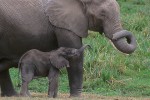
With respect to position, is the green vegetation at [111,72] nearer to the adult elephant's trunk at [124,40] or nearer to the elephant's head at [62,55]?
the adult elephant's trunk at [124,40]

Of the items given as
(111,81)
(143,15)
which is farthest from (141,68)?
(143,15)

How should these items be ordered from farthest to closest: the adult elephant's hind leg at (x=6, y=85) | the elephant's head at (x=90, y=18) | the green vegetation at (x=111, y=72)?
the green vegetation at (x=111, y=72)
the adult elephant's hind leg at (x=6, y=85)
the elephant's head at (x=90, y=18)

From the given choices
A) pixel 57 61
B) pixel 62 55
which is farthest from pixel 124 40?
pixel 57 61

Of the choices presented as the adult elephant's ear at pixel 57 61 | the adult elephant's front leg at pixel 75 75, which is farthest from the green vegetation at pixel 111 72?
the adult elephant's ear at pixel 57 61

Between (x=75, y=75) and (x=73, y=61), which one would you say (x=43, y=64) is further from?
(x=75, y=75)

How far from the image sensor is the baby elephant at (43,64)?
9359 millimetres

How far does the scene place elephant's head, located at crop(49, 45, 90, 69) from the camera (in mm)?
9375

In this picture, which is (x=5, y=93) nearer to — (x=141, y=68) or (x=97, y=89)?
(x=97, y=89)

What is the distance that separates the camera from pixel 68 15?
986 centimetres

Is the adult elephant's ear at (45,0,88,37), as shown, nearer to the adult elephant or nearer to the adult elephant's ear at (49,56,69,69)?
the adult elephant

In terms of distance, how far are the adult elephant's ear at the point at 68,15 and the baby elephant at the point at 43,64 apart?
0.43m

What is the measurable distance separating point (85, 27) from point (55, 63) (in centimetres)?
81

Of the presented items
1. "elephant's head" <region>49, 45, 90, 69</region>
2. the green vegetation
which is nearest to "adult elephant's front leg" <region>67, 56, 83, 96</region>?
"elephant's head" <region>49, 45, 90, 69</region>

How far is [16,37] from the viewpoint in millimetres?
9750
